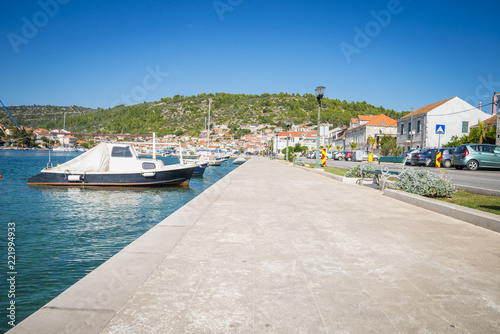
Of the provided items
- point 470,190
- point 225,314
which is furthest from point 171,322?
point 470,190

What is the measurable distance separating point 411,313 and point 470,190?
905cm

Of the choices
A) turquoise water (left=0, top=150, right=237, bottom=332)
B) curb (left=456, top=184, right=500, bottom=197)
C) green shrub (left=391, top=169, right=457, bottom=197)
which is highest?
Result: green shrub (left=391, top=169, right=457, bottom=197)

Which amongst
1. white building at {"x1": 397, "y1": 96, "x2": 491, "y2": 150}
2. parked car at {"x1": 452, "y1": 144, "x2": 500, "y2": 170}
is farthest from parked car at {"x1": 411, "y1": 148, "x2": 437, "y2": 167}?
white building at {"x1": 397, "y1": 96, "x2": 491, "y2": 150}

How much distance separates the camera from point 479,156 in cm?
2184

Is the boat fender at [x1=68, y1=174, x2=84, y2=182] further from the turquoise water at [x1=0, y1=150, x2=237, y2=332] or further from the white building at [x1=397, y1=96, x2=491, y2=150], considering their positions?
the white building at [x1=397, y1=96, x2=491, y2=150]

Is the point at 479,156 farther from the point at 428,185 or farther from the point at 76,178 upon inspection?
the point at 76,178

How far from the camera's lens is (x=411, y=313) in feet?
8.60

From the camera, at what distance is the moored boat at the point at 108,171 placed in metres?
19.5

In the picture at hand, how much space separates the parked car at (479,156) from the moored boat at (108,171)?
62.3ft

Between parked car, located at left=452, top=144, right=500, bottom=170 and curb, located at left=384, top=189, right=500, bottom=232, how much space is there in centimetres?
1674

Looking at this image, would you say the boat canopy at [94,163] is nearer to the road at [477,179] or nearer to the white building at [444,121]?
the road at [477,179]

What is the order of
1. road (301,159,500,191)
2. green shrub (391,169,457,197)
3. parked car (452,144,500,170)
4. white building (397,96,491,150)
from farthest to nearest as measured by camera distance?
white building (397,96,491,150) < parked car (452,144,500,170) < road (301,159,500,191) < green shrub (391,169,457,197)

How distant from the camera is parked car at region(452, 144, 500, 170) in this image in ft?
71.1

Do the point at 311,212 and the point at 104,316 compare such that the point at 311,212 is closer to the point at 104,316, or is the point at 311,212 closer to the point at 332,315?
the point at 332,315
